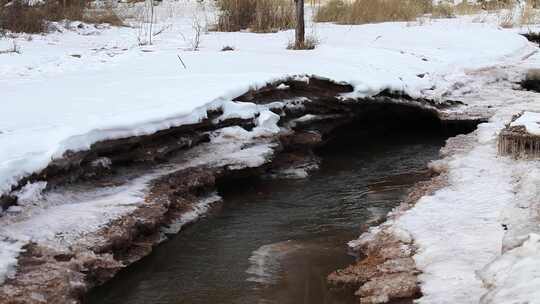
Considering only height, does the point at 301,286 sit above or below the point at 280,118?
below

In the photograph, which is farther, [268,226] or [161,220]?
[268,226]

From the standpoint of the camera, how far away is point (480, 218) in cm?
414

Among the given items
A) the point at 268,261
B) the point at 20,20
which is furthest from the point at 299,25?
the point at 268,261

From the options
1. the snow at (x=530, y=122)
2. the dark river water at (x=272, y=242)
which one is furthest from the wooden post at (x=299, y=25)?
the snow at (x=530, y=122)

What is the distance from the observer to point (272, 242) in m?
4.75

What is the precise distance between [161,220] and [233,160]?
48.9 inches

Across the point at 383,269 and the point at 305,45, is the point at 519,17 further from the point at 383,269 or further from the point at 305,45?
the point at 383,269

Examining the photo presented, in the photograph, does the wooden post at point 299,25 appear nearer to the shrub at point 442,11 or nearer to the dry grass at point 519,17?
the dry grass at point 519,17

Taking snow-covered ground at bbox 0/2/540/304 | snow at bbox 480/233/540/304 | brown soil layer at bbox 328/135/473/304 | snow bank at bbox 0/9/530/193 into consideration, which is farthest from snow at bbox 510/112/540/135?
snow at bbox 480/233/540/304

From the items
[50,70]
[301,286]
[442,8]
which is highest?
[442,8]

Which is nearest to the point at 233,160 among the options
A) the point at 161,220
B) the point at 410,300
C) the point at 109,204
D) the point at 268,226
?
the point at 268,226

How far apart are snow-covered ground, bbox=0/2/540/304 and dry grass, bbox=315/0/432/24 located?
202cm

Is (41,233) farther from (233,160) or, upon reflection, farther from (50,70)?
(50,70)

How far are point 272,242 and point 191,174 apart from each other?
1.03m
